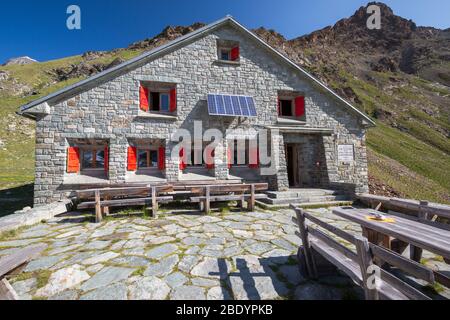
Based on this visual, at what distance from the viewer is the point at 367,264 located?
209 centimetres

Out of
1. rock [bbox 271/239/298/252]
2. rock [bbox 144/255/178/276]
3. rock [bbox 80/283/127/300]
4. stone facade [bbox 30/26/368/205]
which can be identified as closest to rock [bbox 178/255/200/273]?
rock [bbox 144/255/178/276]

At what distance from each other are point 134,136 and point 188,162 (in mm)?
2710

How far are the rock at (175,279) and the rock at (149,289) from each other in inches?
3.1

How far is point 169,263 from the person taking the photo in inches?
151

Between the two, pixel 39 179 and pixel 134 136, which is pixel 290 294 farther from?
pixel 39 179

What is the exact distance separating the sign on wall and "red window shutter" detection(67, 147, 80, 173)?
12896mm

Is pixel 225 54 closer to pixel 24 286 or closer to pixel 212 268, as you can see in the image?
pixel 212 268

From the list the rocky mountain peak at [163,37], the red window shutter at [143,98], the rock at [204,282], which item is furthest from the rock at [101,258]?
the rocky mountain peak at [163,37]

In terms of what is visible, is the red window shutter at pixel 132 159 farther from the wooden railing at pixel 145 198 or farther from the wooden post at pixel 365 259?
the wooden post at pixel 365 259

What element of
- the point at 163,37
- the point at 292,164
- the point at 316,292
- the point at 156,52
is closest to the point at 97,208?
the point at 316,292

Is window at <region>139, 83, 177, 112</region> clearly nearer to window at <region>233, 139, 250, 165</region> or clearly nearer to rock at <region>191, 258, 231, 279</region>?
window at <region>233, 139, 250, 165</region>

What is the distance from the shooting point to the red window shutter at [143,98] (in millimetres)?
9877

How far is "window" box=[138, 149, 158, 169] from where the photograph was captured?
33.1 feet
